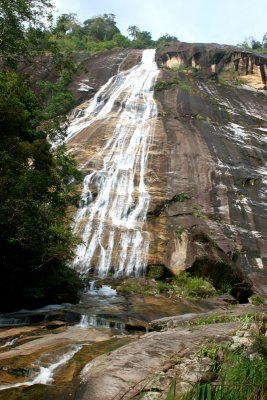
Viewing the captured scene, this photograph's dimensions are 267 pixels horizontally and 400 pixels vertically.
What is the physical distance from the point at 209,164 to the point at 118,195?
640cm

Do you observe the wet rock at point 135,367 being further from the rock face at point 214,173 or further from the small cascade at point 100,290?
the rock face at point 214,173

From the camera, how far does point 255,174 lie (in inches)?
1043

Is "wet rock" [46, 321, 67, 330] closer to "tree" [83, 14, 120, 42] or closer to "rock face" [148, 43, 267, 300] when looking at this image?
"rock face" [148, 43, 267, 300]

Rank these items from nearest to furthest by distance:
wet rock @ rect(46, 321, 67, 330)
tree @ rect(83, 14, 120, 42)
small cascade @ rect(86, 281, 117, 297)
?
1. wet rock @ rect(46, 321, 67, 330)
2. small cascade @ rect(86, 281, 117, 297)
3. tree @ rect(83, 14, 120, 42)

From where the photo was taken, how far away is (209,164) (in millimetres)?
26109

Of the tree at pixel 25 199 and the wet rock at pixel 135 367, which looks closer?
the wet rock at pixel 135 367

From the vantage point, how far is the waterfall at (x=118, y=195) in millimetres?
20000

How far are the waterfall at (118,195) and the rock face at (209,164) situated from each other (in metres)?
0.60

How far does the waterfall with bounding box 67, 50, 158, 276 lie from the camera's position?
65.6 ft

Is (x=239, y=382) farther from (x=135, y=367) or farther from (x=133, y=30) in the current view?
(x=133, y=30)

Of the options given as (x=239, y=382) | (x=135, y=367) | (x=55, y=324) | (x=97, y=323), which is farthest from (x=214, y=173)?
(x=239, y=382)

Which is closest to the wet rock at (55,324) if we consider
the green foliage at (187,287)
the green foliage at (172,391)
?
the green foliage at (172,391)

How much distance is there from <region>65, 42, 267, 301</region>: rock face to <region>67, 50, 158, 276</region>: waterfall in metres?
0.60

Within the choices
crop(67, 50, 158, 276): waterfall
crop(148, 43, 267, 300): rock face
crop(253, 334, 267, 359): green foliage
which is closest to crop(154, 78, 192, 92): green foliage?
A: crop(148, 43, 267, 300): rock face
